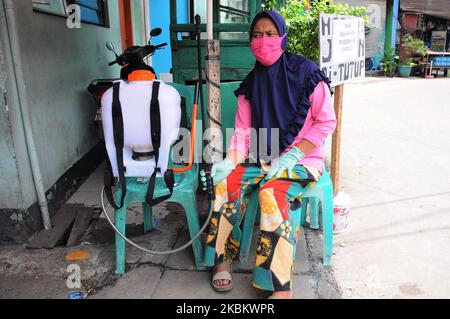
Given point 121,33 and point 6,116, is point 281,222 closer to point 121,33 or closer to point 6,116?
point 6,116

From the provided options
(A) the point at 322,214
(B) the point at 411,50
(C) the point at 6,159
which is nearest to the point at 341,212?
(A) the point at 322,214

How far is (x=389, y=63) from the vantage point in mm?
13555

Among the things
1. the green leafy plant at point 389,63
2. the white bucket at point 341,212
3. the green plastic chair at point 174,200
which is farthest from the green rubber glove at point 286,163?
the green leafy plant at point 389,63

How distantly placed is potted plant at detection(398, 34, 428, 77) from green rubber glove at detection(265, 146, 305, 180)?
12673mm

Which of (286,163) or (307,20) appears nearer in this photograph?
(286,163)

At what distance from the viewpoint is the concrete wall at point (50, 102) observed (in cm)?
278

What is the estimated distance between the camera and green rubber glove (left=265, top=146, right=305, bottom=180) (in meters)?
2.36

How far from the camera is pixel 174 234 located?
10.2ft

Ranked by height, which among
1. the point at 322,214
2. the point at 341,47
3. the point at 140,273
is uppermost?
the point at 341,47

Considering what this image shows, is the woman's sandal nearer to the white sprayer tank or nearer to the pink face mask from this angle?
the white sprayer tank

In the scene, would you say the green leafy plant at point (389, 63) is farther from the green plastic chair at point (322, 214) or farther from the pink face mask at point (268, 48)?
the pink face mask at point (268, 48)

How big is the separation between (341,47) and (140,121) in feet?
5.85

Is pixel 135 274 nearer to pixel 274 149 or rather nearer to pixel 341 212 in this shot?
pixel 274 149

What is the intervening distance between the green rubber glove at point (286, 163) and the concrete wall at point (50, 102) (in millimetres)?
1749
